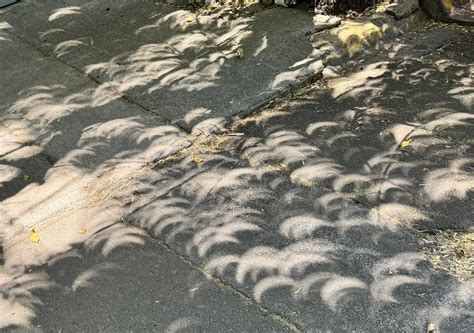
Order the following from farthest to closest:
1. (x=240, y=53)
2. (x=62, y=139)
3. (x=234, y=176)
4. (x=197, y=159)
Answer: (x=240, y=53), (x=62, y=139), (x=197, y=159), (x=234, y=176)

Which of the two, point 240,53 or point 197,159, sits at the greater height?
point 240,53

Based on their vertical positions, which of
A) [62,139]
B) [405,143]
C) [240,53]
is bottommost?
[405,143]

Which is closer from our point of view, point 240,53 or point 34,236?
point 34,236

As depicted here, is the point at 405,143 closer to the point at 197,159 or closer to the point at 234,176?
the point at 234,176

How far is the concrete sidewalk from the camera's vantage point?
3.10 m

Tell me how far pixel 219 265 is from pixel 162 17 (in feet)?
12.7

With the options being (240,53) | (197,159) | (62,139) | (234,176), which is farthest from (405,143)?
(62,139)

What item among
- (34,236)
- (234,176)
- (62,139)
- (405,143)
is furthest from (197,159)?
(405,143)

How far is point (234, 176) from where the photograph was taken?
4.05 meters

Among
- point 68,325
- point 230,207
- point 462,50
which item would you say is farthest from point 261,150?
point 462,50

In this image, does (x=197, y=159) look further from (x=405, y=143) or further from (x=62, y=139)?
(x=405, y=143)

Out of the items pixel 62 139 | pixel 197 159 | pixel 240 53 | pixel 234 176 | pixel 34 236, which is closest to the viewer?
pixel 34 236

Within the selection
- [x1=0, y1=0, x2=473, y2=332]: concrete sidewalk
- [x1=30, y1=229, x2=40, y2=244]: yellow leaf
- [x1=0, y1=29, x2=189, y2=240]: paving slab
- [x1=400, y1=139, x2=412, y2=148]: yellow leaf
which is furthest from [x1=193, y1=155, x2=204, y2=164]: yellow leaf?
[x1=400, y1=139, x2=412, y2=148]: yellow leaf

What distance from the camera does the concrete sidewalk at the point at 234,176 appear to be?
10.2 feet
